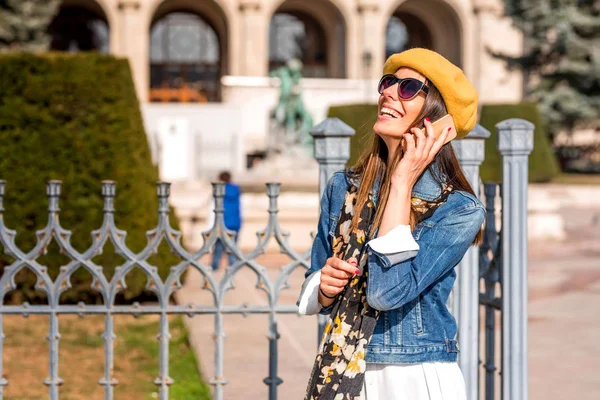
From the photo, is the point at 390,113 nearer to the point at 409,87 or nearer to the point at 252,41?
the point at 409,87

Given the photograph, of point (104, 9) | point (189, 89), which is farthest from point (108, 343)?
point (189, 89)

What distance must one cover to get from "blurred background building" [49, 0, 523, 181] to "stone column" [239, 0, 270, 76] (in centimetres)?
4

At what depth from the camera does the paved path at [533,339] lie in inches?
203

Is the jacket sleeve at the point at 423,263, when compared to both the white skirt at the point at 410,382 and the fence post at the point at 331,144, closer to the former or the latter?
the white skirt at the point at 410,382

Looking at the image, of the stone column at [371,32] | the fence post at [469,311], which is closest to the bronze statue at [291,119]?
the fence post at [469,311]

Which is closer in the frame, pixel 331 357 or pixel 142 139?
pixel 331 357

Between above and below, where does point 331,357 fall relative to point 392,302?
below

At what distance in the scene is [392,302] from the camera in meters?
2.18

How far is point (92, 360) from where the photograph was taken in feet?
19.8

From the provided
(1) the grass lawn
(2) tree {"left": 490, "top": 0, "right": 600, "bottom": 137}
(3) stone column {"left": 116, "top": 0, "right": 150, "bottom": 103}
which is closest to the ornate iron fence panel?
(1) the grass lawn

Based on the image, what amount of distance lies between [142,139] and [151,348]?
2075 mm

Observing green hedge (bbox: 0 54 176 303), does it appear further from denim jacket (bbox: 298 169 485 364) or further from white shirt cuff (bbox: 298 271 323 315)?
denim jacket (bbox: 298 169 485 364)

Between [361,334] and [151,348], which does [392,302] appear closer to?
[361,334]

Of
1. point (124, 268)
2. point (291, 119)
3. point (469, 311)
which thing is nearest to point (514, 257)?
point (469, 311)
